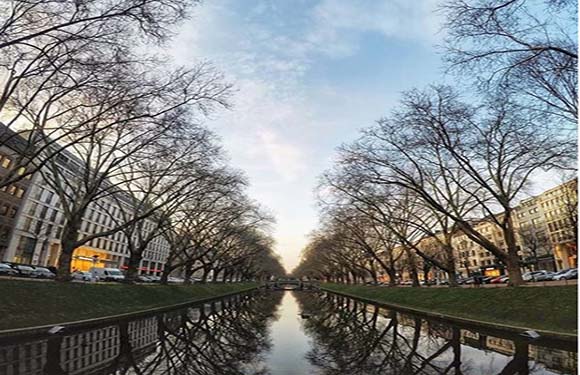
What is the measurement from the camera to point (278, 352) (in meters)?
13.1

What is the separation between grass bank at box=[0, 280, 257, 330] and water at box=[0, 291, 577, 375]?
1736 millimetres

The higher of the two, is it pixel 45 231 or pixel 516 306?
pixel 45 231

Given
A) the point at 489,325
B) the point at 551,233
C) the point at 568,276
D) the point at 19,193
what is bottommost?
the point at 489,325

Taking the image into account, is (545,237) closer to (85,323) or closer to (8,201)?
(85,323)

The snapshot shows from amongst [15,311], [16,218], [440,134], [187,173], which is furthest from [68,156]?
[440,134]

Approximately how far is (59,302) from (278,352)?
490 inches

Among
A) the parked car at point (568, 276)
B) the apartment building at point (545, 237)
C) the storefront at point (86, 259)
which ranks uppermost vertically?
the apartment building at point (545, 237)

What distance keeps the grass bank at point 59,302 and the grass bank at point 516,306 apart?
18.9 metres

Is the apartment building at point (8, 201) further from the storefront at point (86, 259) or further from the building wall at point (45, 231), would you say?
the storefront at point (86, 259)

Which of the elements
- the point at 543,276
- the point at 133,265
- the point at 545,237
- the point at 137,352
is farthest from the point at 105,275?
the point at 545,237

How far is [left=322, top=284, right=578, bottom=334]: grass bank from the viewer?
15609 millimetres

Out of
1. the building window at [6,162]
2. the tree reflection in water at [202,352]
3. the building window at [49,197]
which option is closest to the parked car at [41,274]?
the building window at [6,162]

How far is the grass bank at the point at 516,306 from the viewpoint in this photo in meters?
15.6

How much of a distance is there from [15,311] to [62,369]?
348 inches
